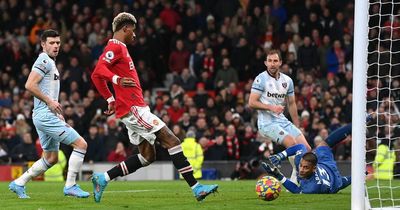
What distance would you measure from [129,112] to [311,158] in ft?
9.10

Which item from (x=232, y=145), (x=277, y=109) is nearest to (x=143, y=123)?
(x=277, y=109)

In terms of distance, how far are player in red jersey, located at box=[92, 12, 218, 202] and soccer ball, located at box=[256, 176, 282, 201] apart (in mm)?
830

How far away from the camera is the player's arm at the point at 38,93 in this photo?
1276 cm

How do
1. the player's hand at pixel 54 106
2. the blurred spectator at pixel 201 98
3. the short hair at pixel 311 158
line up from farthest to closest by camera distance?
the blurred spectator at pixel 201 98, the short hair at pixel 311 158, the player's hand at pixel 54 106

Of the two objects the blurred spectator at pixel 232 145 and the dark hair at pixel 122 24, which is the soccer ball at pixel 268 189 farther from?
the blurred spectator at pixel 232 145

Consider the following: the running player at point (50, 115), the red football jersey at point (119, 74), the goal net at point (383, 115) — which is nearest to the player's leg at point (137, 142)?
the red football jersey at point (119, 74)

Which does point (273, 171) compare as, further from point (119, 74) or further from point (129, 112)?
point (119, 74)

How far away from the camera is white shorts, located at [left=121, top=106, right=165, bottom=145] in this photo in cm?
1207

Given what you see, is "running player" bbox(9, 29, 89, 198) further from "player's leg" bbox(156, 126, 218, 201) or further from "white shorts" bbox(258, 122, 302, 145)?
"white shorts" bbox(258, 122, 302, 145)

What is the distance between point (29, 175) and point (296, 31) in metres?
15.0

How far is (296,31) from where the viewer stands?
89.8 feet

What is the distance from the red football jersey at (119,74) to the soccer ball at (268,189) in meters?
1.80

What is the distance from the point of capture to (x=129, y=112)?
40.1 feet

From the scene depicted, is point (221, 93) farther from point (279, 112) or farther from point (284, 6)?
point (279, 112)
